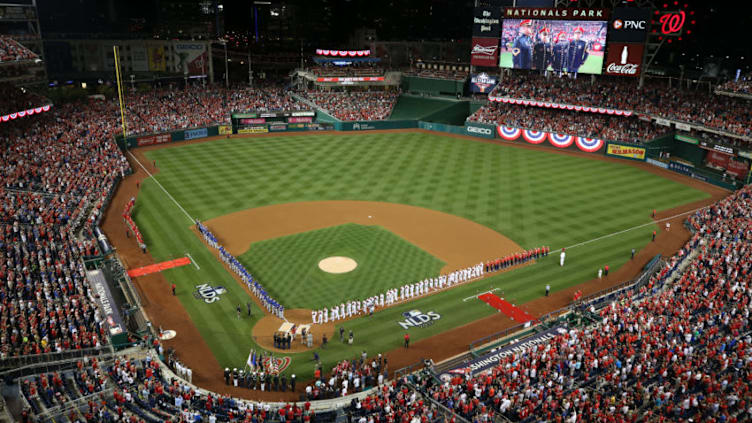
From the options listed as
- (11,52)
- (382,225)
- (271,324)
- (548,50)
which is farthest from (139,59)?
(271,324)

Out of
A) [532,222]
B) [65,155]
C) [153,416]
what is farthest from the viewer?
[65,155]

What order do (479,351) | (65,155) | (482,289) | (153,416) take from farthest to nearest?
(65,155), (482,289), (479,351), (153,416)

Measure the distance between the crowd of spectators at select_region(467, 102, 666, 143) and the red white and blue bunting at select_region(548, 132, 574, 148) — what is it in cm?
59

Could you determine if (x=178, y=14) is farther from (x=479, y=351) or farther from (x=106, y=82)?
(x=479, y=351)

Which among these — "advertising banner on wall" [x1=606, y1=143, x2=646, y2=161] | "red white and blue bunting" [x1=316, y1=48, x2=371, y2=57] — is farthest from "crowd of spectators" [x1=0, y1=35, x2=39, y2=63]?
"advertising banner on wall" [x1=606, y1=143, x2=646, y2=161]

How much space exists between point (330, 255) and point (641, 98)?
40955mm

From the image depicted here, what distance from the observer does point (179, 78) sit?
71.1 m

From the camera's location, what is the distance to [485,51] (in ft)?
210

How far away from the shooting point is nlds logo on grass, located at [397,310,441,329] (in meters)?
25.4

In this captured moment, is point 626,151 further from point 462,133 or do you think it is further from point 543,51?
point 462,133

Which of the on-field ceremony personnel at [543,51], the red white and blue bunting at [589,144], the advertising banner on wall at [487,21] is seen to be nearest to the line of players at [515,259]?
the red white and blue bunting at [589,144]

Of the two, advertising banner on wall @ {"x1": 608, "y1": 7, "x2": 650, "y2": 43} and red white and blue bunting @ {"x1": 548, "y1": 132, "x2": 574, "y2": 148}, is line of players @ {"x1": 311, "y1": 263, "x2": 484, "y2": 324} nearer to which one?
red white and blue bunting @ {"x1": 548, "y1": 132, "x2": 574, "y2": 148}

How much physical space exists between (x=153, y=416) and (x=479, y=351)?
1286 cm

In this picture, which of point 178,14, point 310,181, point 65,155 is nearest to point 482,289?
point 310,181
